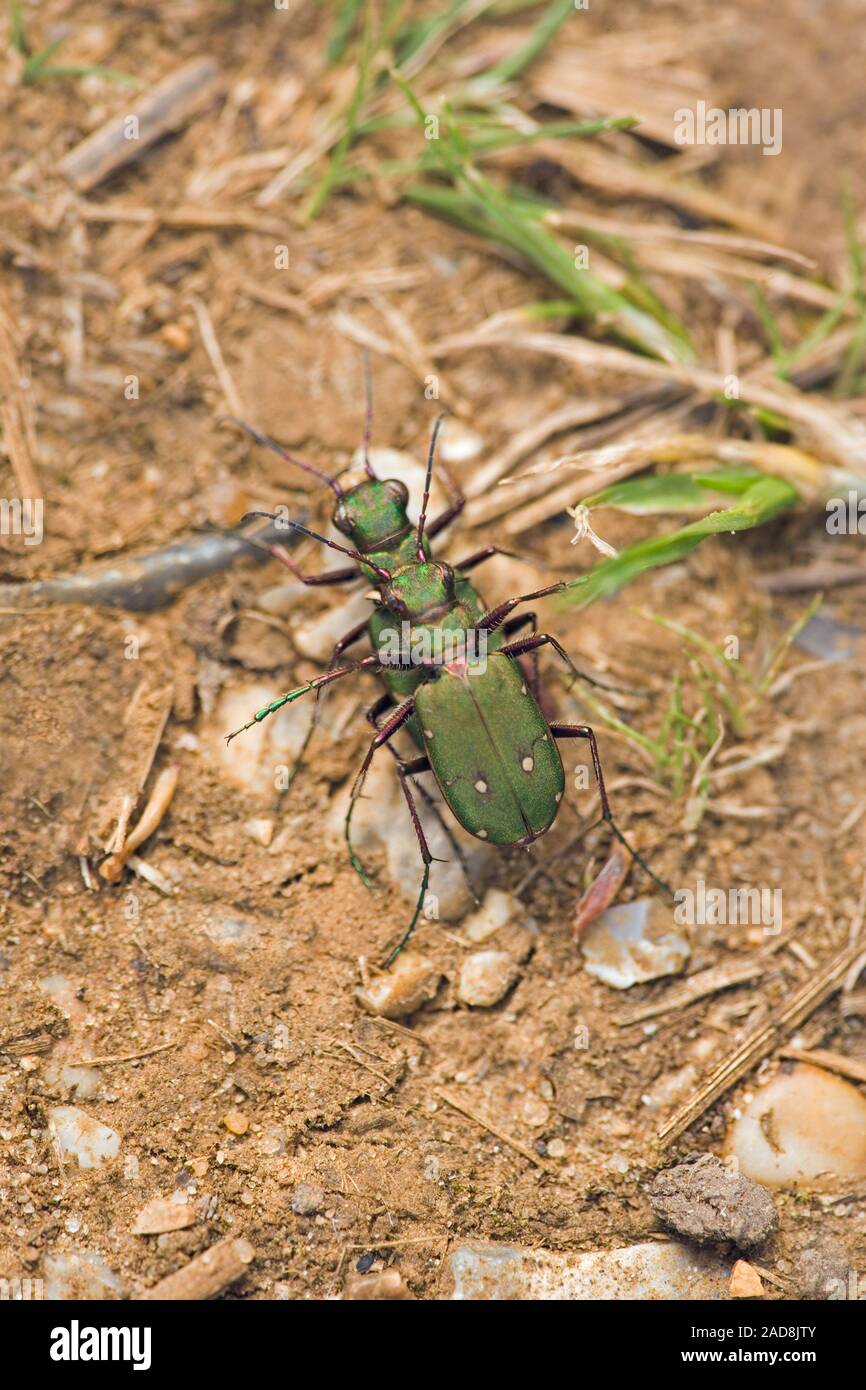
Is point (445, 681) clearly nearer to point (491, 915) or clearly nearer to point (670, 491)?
point (491, 915)

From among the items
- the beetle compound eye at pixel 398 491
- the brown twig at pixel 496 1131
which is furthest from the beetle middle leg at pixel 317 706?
the brown twig at pixel 496 1131

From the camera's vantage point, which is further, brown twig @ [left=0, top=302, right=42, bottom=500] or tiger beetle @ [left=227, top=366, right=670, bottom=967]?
brown twig @ [left=0, top=302, right=42, bottom=500]

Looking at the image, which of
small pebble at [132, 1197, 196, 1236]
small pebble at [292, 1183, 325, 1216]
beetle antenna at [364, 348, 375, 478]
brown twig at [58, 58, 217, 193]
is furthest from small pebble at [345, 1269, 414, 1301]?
brown twig at [58, 58, 217, 193]

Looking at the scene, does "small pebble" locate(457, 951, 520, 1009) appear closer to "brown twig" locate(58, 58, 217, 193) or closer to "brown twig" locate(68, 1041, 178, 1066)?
"brown twig" locate(68, 1041, 178, 1066)

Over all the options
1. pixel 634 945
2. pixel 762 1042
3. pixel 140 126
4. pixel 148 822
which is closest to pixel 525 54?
pixel 140 126

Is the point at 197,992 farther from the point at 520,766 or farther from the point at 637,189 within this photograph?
the point at 637,189

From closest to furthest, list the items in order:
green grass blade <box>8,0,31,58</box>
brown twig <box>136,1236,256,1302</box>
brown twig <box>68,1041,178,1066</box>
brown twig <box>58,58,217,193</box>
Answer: brown twig <box>136,1236,256,1302</box>, brown twig <box>68,1041,178,1066</box>, green grass blade <box>8,0,31,58</box>, brown twig <box>58,58,217,193</box>

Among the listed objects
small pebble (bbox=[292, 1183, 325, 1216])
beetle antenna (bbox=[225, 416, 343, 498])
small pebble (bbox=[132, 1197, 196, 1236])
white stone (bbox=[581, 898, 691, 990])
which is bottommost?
small pebble (bbox=[132, 1197, 196, 1236])
